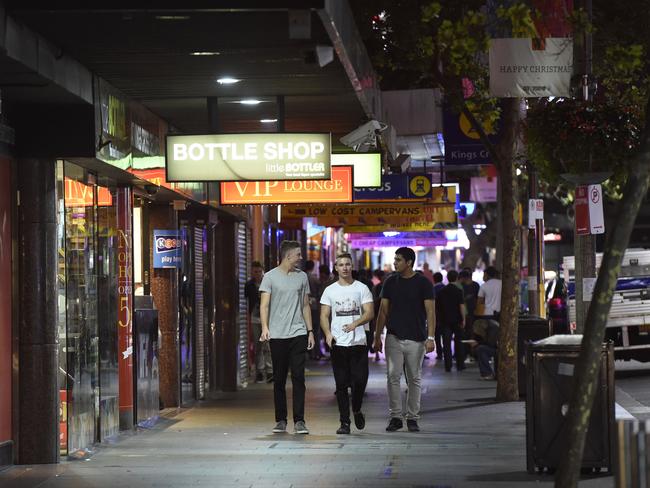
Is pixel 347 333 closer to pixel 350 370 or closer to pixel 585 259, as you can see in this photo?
pixel 350 370

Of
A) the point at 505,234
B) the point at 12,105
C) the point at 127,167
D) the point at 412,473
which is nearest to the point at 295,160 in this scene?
the point at 127,167

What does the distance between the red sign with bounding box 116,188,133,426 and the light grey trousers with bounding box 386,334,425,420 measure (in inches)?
109

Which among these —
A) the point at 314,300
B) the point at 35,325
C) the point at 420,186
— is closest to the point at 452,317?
the point at 420,186

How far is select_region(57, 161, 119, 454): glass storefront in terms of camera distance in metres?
12.2

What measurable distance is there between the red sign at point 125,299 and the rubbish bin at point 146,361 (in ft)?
0.67

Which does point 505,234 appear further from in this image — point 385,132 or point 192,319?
point 192,319

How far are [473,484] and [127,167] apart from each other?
513 centimetres

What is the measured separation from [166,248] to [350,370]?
11.6 feet

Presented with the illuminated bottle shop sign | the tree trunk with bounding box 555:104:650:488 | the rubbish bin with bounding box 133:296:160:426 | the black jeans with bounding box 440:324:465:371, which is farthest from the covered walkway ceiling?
the black jeans with bounding box 440:324:465:371

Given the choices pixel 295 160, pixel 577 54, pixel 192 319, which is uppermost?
pixel 577 54

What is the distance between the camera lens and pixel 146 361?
1540 cm

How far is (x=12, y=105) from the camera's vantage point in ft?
39.1

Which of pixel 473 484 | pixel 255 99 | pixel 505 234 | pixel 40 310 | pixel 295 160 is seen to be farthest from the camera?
pixel 505 234

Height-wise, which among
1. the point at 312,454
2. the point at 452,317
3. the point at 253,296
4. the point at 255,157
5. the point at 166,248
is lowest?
the point at 312,454
